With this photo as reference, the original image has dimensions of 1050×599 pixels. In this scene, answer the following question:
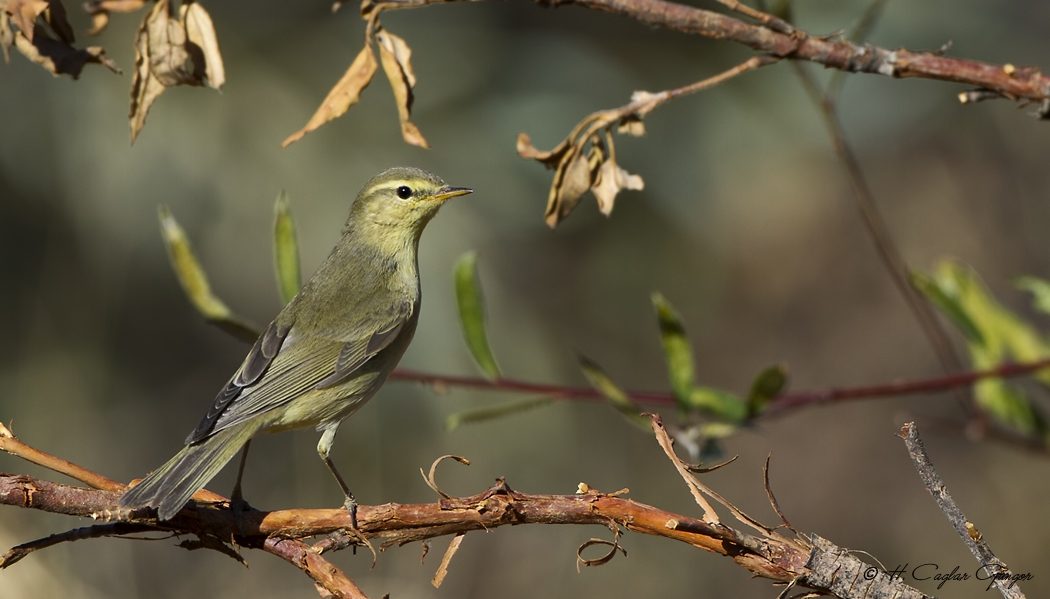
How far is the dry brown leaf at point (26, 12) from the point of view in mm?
2104

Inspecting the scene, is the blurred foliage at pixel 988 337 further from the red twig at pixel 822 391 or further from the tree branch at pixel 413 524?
the tree branch at pixel 413 524

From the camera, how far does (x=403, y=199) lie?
12.3ft

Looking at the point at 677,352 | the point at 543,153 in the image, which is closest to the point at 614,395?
the point at 677,352

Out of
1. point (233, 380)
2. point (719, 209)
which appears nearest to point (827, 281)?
point (719, 209)

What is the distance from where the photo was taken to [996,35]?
6.41 meters

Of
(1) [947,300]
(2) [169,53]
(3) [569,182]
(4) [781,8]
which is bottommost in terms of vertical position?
(1) [947,300]

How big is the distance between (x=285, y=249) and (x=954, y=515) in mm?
1965

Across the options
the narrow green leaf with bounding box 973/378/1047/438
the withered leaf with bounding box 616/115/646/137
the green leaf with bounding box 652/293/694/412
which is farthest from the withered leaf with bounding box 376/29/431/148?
the narrow green leaf with bounding box 973/378/1047/438

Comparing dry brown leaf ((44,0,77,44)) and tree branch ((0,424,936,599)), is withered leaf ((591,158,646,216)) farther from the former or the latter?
dry brown leaf ((44,0,77,44))

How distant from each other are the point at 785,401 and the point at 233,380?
1707 mm

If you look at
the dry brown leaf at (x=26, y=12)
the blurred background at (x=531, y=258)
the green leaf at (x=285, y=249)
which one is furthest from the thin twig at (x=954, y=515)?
the blurred background at (x=531, y=258)

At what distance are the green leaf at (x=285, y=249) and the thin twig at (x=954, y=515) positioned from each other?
185cm

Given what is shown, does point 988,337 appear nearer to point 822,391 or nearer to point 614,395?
point 822,391

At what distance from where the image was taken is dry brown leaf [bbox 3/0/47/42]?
210cm
